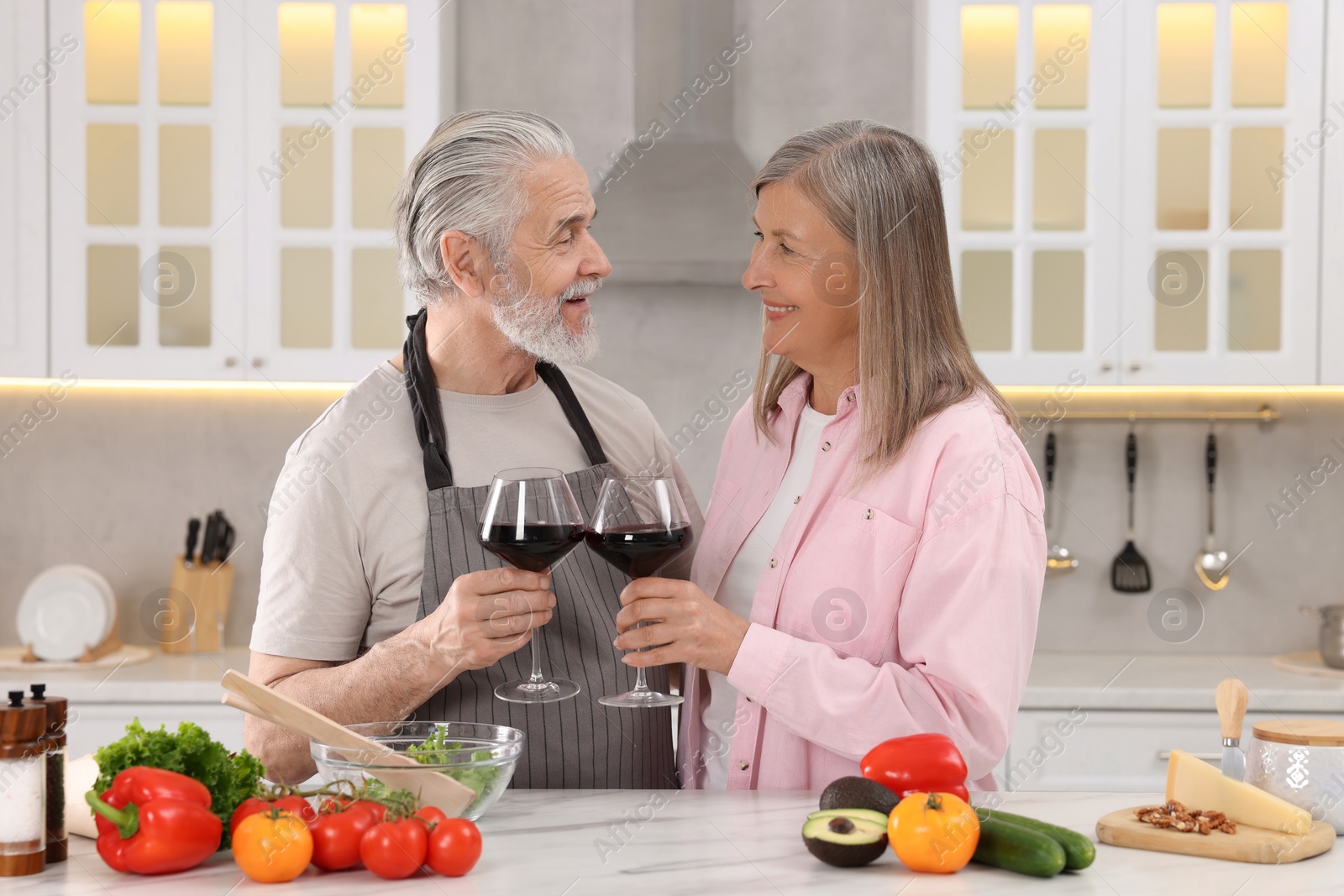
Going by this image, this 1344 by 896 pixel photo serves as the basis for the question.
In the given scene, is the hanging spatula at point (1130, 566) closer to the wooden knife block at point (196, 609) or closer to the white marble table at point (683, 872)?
the white marble table at point (683, 872)

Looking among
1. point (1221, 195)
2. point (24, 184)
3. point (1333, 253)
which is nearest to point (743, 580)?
point (1221, 195)

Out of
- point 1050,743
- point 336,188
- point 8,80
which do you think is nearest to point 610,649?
point 1050,743

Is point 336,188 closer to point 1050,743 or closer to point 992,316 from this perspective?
point 992,316

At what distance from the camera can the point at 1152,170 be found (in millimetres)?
3045

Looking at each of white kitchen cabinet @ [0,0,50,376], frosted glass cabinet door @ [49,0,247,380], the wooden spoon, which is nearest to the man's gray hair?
the wooden spoon

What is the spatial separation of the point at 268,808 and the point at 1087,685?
2298 mm

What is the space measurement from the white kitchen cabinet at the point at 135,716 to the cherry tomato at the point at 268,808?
69.4 inches

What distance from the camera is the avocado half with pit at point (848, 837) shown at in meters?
1.15

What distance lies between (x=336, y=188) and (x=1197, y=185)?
224cm

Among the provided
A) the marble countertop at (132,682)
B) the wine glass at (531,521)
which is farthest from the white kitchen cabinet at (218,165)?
the wine glass at (531,521)

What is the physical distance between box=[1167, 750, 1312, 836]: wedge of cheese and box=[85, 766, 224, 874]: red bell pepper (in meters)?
1.01

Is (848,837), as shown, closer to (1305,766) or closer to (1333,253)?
(1305,766)

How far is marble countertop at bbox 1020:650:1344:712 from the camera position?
283 cm

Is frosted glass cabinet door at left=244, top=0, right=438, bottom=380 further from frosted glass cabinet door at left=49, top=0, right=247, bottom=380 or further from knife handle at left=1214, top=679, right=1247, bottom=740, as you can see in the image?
knife handle at left=1214, top=679, right=1247, bottom=740
